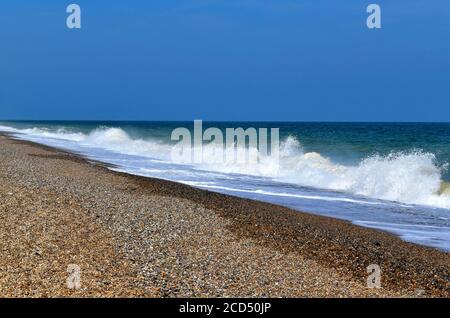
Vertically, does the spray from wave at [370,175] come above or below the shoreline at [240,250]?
below

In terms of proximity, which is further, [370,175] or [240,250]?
[370,175]

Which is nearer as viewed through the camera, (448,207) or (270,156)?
(448,207)

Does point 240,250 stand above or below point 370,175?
above

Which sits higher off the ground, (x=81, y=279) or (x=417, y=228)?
(x=81, y=279)

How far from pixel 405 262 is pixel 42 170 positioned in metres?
13.2

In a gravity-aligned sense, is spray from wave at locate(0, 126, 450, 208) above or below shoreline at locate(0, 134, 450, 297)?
below

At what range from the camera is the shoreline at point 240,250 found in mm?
7547

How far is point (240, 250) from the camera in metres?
9.50

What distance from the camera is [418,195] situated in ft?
65.9

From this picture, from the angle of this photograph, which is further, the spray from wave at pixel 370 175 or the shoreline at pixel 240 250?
the spray from wave at pixel 370 175

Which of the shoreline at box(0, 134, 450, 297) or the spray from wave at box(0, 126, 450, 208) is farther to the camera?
the spray from wave at box(0, 126, 450, 208)

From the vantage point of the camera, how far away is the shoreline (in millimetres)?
7547
